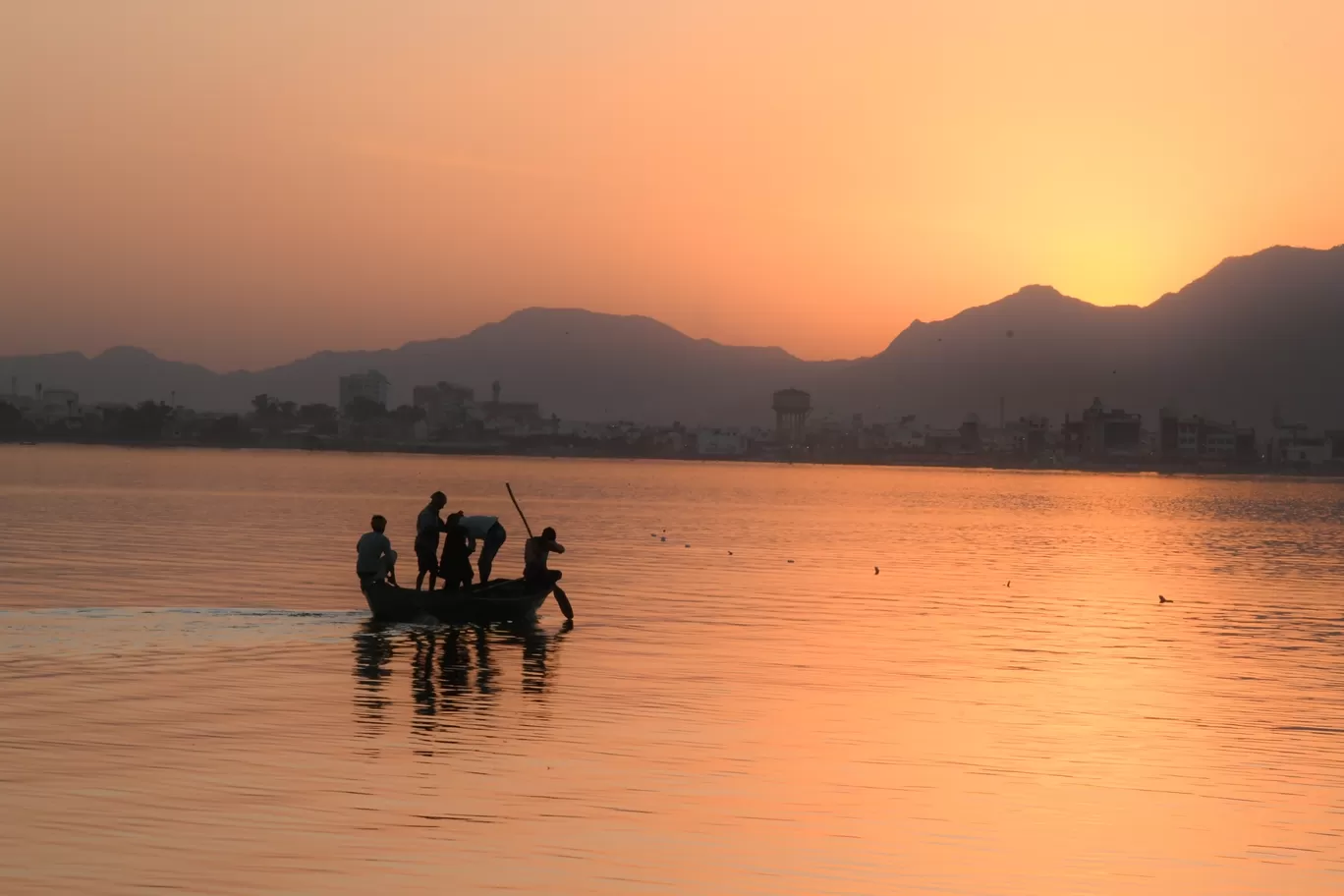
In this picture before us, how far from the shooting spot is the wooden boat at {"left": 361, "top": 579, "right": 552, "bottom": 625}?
126 ft

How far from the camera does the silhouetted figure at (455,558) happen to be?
1484 inches

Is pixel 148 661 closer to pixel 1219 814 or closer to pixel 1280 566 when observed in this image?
pixel 1219 814

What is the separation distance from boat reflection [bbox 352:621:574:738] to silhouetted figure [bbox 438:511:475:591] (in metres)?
1.19

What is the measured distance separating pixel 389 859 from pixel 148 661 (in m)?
16.0

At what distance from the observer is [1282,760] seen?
78.0ft

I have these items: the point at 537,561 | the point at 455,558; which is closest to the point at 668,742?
the point at 455,558

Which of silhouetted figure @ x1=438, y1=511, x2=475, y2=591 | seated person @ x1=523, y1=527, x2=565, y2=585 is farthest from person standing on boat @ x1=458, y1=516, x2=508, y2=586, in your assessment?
seated person @ x1=523, y1=527, x2=565, y2=585

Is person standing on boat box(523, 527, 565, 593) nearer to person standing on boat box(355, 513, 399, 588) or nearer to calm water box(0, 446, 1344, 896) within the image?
calm water box(0, 446, 1344, 896)

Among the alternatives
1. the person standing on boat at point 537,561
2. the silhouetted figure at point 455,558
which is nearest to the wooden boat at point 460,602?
the person standing on boat at point 537,561

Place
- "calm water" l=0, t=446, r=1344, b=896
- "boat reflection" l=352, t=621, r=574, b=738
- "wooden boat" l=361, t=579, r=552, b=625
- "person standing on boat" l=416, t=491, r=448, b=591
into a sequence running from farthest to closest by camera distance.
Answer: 1. "wooden boat" l=361, t=579, r=552, b=625
2. "person standing on boat" l=416, t=491, r=448, b=591
3. "boat reflection" l=352, t=621, r=574, b=738
4. "calm water" l=0, t=446, r=1344, b=896

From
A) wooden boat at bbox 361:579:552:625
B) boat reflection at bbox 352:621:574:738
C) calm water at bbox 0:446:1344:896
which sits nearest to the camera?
calm water at bbox 0:446:1344:896

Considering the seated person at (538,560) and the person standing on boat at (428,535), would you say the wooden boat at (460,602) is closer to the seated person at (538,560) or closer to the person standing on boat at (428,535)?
the seated person at (538,560)

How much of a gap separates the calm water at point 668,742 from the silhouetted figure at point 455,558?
4.59 feet

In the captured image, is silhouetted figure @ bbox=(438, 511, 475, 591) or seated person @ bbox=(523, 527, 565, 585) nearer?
silhouetted figure @ bbox=(438, 511, 475, 591)
